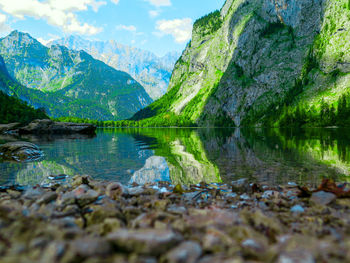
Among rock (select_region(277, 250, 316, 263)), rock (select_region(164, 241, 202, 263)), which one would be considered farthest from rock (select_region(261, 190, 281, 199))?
rock (select_region(164, 241, 202, 263))

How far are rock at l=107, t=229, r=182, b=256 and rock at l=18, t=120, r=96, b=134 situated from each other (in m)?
98.5

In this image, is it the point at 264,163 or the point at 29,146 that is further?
the point at 29,146

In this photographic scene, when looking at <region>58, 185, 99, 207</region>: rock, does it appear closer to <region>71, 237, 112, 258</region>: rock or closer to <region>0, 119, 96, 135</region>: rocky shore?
<region>71, 237, 112, 258</region>: rock

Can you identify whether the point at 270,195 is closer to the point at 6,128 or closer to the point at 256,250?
the point at 256,250

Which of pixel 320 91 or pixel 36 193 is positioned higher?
pixel 320 91

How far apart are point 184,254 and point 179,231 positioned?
1678mm

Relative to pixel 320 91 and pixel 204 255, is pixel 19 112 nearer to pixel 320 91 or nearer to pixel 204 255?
pixel 204 255

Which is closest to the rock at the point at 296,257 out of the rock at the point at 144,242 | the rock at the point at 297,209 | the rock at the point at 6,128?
the rock at the point at 144,242

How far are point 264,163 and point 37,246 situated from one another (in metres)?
21.9

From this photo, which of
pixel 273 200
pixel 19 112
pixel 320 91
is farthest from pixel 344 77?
pixel 19 112

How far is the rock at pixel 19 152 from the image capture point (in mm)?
27884

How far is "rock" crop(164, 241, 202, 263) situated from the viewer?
410 cm

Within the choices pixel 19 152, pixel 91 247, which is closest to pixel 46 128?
pixel 19 152

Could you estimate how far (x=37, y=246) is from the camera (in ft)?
14.1
